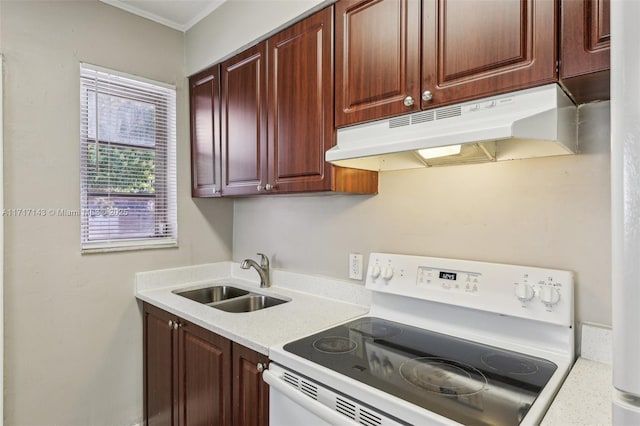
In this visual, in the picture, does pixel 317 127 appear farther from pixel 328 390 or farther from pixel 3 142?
pixel 3 142

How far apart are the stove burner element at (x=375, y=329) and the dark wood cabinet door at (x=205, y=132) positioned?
Result: 115 cm

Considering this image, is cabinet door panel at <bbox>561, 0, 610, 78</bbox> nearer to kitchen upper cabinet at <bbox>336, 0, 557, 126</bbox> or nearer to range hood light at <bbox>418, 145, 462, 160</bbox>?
kitchen upper cabinet at <bbox>336, 0, 557, 126</bbox>

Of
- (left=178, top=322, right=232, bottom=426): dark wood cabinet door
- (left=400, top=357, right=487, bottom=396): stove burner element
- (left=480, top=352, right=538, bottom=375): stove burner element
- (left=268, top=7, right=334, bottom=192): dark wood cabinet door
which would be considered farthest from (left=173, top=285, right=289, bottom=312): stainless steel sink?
(left=480, top=352, right=538, bottom=375): stove burner element

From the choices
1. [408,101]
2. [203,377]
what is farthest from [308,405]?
[408,101]

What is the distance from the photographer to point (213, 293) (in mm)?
2377

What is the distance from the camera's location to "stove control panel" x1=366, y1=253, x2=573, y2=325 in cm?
119

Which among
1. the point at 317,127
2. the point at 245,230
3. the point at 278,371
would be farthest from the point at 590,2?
the point at 245,230

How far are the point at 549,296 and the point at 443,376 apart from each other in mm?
429

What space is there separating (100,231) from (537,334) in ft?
6.91

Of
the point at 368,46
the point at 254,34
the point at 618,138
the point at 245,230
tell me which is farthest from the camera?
the point at 245,230

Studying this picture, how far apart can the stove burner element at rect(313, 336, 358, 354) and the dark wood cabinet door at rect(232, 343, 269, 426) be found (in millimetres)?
194

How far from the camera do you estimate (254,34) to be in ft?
6.17

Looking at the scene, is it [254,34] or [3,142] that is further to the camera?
[254,34]

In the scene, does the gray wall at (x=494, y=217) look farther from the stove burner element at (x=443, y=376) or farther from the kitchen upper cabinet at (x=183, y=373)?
the kitchen upper cabinet at (x=183, y=373)
